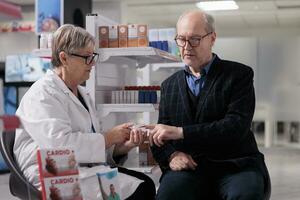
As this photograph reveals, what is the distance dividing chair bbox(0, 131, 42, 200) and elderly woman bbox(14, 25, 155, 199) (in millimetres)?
37

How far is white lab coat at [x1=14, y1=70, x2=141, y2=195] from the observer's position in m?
2.01

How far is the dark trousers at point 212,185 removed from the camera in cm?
196

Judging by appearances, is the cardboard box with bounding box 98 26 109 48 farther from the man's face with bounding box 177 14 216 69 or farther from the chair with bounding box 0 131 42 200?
the chair with bounding box 0 131 42 200

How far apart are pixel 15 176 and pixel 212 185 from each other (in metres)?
0.90

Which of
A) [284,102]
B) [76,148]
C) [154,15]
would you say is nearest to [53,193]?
[76,148]

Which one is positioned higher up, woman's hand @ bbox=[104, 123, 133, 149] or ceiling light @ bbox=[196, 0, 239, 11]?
ceiling light @ bbox=[196, 0, 239, 11]

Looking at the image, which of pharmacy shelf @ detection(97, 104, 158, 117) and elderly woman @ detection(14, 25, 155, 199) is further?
pharmacy shelf @ detection(97, 104, 158, 117)

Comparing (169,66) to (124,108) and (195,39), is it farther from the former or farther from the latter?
(195,39)

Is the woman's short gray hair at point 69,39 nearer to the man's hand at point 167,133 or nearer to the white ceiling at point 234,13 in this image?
the man's hand at point 167,133

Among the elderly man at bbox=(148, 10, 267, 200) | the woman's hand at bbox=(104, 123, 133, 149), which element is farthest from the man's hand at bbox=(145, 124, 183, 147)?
the woman's hand at bbox=(104, 123, 133, 149)

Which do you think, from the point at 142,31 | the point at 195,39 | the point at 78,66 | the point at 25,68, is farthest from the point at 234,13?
the point at 78,66

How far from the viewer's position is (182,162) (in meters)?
2.13

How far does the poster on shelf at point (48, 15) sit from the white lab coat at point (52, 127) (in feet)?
8.76

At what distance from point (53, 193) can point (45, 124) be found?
0.35m
